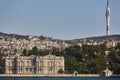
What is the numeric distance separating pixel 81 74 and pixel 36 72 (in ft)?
30.8

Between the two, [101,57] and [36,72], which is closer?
[36,72]

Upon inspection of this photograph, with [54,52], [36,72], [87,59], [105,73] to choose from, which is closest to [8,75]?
[36,72]

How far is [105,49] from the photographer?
164 metres

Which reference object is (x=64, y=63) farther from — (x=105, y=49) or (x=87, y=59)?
(x=105, y=49)

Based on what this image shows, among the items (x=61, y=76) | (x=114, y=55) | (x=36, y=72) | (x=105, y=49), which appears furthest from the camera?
(x=105, y=49)

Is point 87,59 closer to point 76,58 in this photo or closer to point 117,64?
point 76,58

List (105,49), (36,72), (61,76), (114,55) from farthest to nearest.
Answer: (105,49), (114,55), (36,72), (61,76)

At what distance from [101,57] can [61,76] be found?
2854cm

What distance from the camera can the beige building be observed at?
447 feet

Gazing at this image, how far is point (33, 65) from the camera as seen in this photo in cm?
13738

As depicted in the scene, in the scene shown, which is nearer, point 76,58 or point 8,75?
point 8,75

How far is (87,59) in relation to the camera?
153125 mm

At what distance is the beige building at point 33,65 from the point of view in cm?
13638

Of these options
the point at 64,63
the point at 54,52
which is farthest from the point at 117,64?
the point at 54,52
